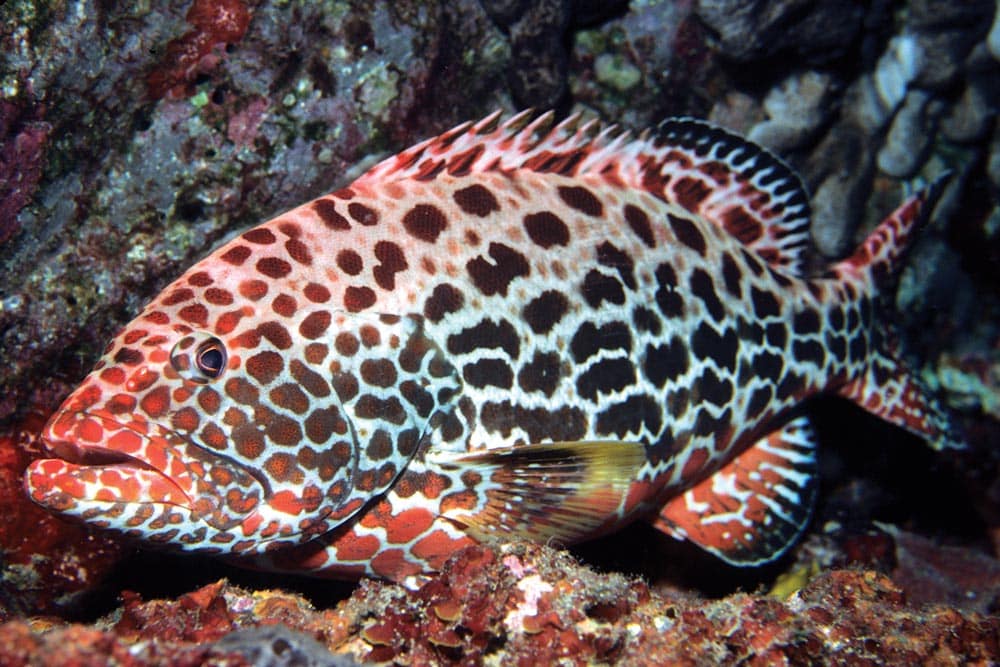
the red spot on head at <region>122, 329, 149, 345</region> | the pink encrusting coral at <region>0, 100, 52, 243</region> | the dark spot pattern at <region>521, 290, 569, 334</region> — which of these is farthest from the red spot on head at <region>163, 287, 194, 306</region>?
the dark spot pattern at <region>521, 290, 569, 334</region>

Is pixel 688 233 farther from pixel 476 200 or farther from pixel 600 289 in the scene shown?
pixel 476 200

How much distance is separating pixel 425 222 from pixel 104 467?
1592 millimetres

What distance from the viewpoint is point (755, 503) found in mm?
4195

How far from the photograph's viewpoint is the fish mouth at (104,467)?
2422 millimetres

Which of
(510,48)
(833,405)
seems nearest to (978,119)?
(833,405)

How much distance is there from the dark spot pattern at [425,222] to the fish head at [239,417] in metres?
0.42

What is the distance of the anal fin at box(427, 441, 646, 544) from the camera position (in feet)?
9.87

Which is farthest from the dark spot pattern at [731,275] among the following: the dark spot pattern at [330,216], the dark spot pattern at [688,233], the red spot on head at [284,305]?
the red spot on head at [284,305]

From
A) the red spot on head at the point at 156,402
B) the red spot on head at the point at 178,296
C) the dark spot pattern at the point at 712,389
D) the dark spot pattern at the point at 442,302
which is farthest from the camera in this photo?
the dark spot pattern at the point at 712,389

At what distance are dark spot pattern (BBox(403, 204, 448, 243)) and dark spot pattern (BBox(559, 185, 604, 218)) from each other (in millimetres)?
696

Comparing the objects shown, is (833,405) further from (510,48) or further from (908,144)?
(510,48)

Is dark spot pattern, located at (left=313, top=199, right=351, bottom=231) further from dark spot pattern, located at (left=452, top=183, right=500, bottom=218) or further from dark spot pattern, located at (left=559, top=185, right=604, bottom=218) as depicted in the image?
dark spot pattern, located at (left=559, top=185, right=604, bottom=218)

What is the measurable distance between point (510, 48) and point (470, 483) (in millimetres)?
2725

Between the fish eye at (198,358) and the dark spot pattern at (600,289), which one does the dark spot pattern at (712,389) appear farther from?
the fish eye at (198,358)
